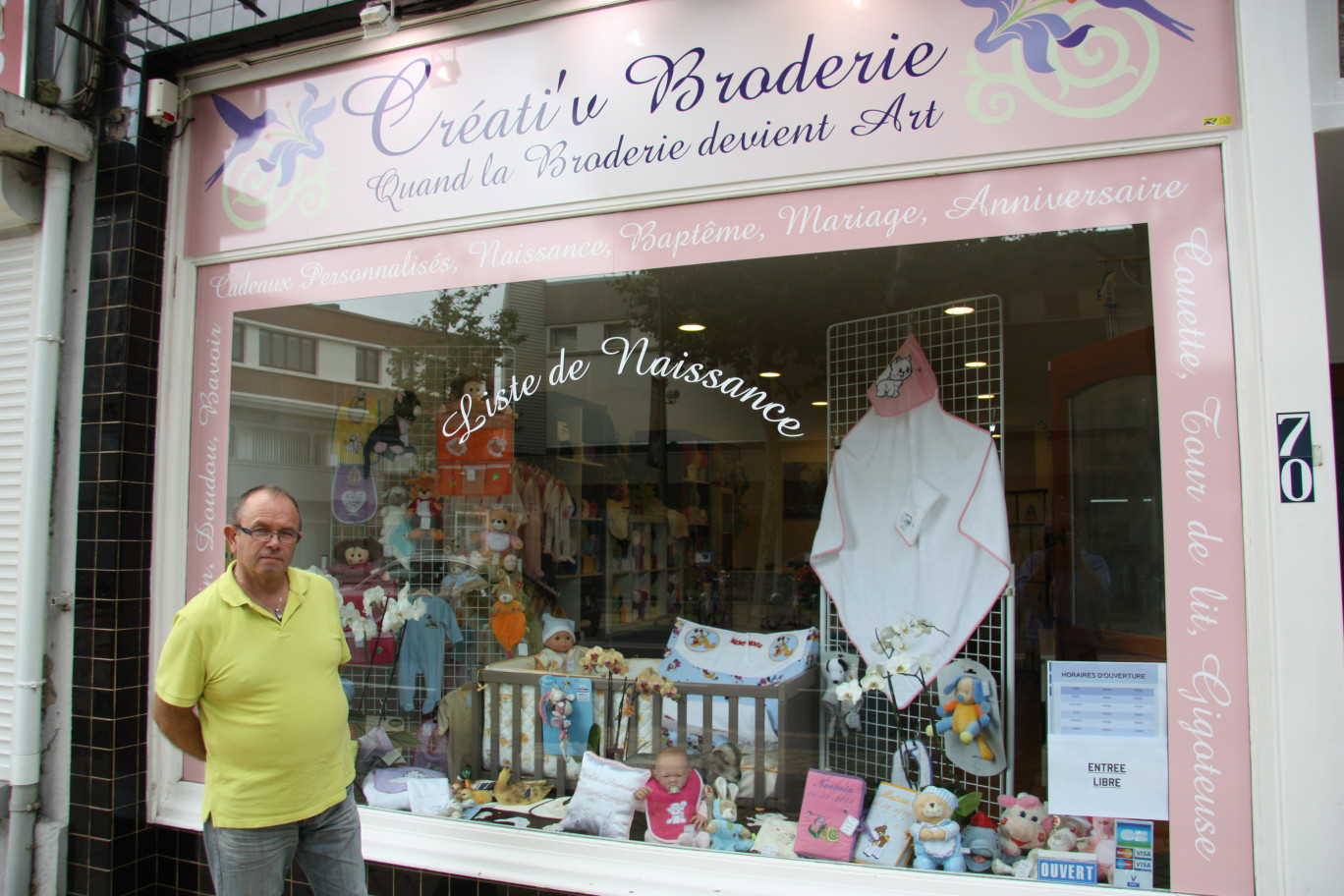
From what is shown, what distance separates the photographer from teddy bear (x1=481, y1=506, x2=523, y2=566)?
437 cm

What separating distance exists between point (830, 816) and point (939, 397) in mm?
1708

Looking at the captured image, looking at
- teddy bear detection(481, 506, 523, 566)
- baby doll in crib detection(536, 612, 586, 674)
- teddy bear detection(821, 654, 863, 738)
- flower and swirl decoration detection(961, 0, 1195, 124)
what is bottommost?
teddy bear detection(821, 654, 863, 738)

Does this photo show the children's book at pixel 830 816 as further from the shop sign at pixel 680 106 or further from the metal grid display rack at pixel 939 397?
the shop sign at pixel 680 106

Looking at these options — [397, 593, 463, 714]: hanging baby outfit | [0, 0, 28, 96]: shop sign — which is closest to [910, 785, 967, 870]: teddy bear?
[397, 593, 463, 714]: hanging baby outfit

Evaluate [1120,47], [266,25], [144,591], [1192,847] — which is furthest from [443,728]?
[1120,47]

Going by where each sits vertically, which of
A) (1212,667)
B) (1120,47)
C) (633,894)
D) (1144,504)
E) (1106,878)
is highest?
(1120,47)

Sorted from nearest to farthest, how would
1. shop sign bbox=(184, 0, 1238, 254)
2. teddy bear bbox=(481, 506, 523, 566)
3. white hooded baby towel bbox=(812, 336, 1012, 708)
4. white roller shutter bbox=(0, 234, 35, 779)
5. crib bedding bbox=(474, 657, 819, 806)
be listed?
1. shop sign bbox=(184, 0, 1238, 254)
2. white hooded baby towel bbox=(812, 336, 1012, 708)
3. crib bedding bbox=(474, 657, 819, 806)
4. white roller shutter bbox=(0, 234, 35, 779)
5. teddy bear bbox=(481, 506, 523, 566)

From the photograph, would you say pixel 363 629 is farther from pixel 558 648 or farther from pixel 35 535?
pixel 35 535

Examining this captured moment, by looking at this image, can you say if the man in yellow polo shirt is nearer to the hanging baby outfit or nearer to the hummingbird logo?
the hanging baby outfit

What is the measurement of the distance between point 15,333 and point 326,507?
1593mm

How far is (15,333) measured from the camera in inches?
156

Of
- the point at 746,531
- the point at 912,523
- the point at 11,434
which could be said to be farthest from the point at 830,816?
the point at 11,434

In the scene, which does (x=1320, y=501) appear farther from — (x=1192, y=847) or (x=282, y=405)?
(x=282, y=405)

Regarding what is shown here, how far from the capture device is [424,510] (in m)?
4.19
